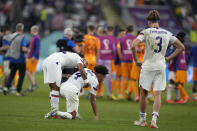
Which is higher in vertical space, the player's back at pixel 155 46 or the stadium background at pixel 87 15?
the stadium background at pixel 87 15

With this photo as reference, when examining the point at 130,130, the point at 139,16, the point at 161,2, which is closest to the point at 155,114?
the point at 130,130

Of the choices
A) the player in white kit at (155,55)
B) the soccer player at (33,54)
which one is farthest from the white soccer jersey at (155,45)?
the soccer player at (33,54)

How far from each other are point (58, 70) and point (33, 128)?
2.76 m

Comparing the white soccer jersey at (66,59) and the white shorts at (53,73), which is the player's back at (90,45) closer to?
the white soccer jersey at (66,59)

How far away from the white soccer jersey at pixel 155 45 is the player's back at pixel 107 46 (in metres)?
9.60

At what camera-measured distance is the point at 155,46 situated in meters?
12.0

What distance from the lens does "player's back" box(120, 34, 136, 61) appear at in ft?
68.1

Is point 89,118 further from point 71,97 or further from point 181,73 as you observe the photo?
point 181,73

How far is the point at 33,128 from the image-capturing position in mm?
10641

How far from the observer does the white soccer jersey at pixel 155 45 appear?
11.9 meters

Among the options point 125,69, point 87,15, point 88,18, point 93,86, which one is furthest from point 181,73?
point 87,15

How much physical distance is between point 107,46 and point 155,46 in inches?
387

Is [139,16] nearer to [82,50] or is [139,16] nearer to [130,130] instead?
[82,50]

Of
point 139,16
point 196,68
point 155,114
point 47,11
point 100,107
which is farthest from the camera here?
point 139,16
